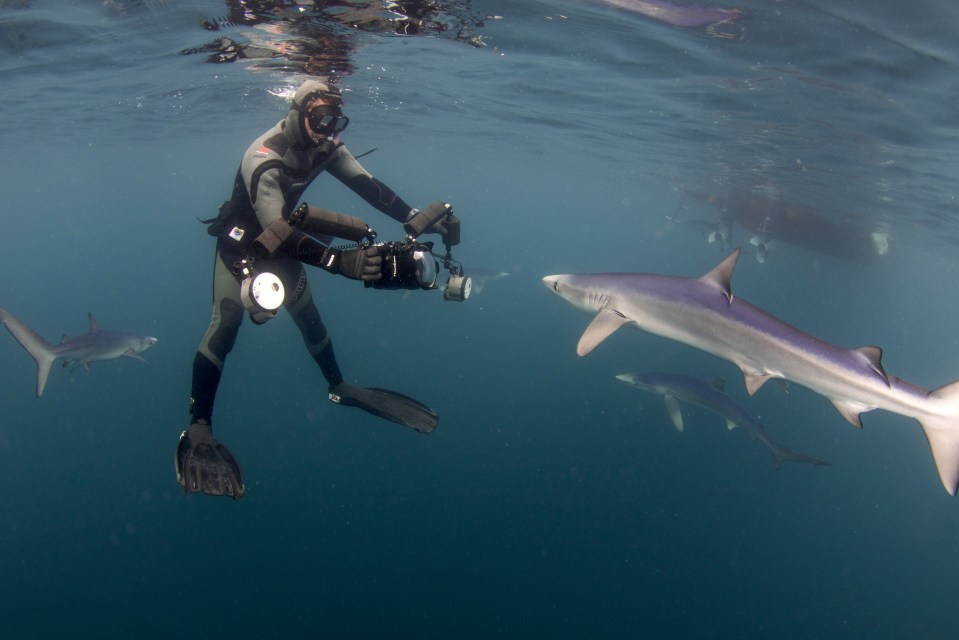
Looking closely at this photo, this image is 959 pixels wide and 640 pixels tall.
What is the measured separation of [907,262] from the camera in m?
47.4

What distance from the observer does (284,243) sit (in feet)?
14.5

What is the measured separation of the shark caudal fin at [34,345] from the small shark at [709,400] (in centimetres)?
1062

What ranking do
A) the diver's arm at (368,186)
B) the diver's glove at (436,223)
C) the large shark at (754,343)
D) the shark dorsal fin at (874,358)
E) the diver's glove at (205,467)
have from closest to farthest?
the diver's glove at (205,467) < the large shark at (754,343) < the shark dorsal fin at (874,358) < the diver's glove at (436,223) < the diver's arm at (368,186)

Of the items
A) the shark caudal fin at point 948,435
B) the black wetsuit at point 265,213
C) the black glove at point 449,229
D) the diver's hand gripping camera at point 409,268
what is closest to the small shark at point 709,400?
the shark caudal fin at point 948,435

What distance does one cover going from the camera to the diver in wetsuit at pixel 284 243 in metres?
4.49

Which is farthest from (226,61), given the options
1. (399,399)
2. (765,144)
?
(765,144)

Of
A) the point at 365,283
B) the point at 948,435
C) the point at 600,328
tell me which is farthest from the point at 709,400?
the point at 365,283

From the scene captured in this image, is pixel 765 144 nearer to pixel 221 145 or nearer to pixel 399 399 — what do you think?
pixel 399 399

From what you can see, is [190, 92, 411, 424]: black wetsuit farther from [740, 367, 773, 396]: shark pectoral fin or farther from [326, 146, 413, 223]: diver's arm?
[740, 367, 773, 396]: shark pectoral fin

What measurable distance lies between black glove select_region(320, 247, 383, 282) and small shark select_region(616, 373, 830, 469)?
25.4ft

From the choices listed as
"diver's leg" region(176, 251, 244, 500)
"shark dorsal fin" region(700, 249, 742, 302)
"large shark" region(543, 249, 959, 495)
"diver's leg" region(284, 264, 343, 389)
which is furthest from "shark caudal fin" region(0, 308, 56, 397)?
"shark dorsal fin" region(700, 249, 742, 302)

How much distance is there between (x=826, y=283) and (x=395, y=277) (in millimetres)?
48534

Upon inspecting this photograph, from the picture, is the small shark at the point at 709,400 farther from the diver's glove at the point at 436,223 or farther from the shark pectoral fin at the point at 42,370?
the shark pectoral fin at the point at 42,370

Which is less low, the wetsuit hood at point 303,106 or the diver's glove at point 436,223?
the wetsuit hood at point 303,106
